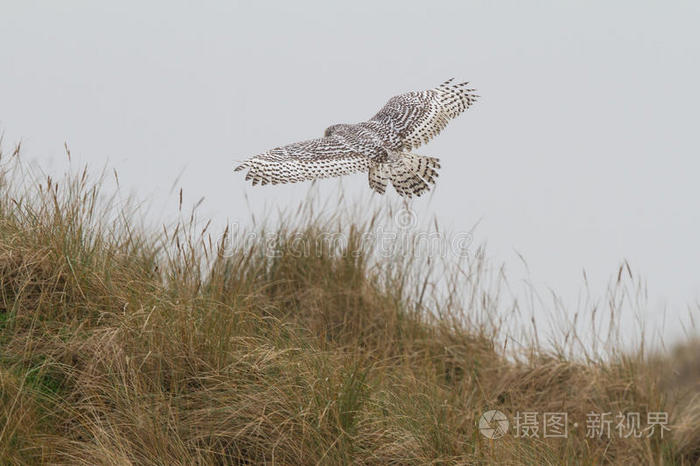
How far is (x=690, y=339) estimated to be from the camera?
281 inches

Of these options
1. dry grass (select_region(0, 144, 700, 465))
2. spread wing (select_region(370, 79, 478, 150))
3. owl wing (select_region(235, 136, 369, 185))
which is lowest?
dry grass (select_region(0, 144, 700, 465))

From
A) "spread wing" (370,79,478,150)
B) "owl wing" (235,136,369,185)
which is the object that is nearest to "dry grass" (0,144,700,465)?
"owl wing" (235,136,369,185)

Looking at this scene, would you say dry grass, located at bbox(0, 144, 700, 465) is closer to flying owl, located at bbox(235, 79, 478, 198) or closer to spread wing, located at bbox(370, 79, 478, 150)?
flying owl, located at bbox(235, 79, 478, 198)

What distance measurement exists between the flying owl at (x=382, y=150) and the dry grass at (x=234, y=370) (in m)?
0.68

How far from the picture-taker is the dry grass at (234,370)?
3945mm

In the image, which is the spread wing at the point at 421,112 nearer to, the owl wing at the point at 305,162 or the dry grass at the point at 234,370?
the owl wing at the point at 305,162

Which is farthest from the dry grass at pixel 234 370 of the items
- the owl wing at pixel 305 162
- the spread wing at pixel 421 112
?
the spread wing at pixel 421 112

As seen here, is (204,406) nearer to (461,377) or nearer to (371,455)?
(371,455)

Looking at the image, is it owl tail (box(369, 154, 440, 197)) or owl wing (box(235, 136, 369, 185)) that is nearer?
owl wing (box(235, 136, 369, 185))

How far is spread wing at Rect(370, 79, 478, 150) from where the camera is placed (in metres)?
5.38

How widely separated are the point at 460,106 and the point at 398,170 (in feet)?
3.62

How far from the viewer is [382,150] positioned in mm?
5000

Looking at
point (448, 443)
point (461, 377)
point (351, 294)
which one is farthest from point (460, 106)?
point (448, 443)

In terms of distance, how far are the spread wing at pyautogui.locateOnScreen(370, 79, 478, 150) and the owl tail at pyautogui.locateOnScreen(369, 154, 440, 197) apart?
0.16 m
